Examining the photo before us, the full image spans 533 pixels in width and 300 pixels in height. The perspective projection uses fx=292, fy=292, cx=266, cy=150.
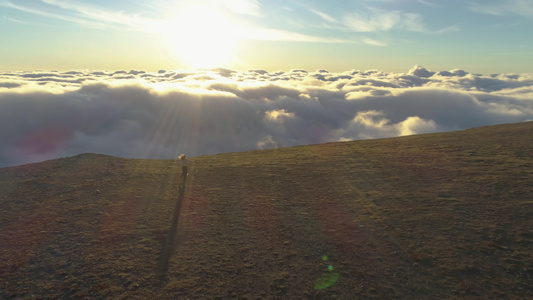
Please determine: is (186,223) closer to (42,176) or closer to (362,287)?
(362,287)

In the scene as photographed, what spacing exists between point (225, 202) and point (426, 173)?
12.5 m

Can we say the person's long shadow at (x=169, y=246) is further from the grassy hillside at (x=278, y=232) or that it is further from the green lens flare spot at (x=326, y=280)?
the green lens flare spot at (x=326, y=280)

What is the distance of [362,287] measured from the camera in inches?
323

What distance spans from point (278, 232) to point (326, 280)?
11.0ft

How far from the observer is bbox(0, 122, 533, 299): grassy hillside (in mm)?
8328

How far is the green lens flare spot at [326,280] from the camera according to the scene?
8234 millimetres

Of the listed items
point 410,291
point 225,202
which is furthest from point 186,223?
point 410,291

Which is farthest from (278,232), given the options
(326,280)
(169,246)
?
(169,246)

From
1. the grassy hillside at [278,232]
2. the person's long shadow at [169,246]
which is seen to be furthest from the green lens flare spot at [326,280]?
the person's long shadow at [169,246]

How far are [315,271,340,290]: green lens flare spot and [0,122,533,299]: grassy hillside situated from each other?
0.03 meters

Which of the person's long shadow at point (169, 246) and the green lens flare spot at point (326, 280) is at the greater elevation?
the green lens flare spot at point (326, 280)

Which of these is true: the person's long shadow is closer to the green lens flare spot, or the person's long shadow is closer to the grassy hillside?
the grassy hillside

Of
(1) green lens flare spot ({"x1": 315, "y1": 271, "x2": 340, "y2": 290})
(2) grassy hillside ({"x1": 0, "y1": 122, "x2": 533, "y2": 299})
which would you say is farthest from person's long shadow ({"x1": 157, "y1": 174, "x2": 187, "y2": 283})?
(1) green lens flare spot ({"x1": 315, "y1": 271, "x2": 340, "y2": 290})

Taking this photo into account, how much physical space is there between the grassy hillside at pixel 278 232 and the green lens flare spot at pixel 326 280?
1.1 inches
